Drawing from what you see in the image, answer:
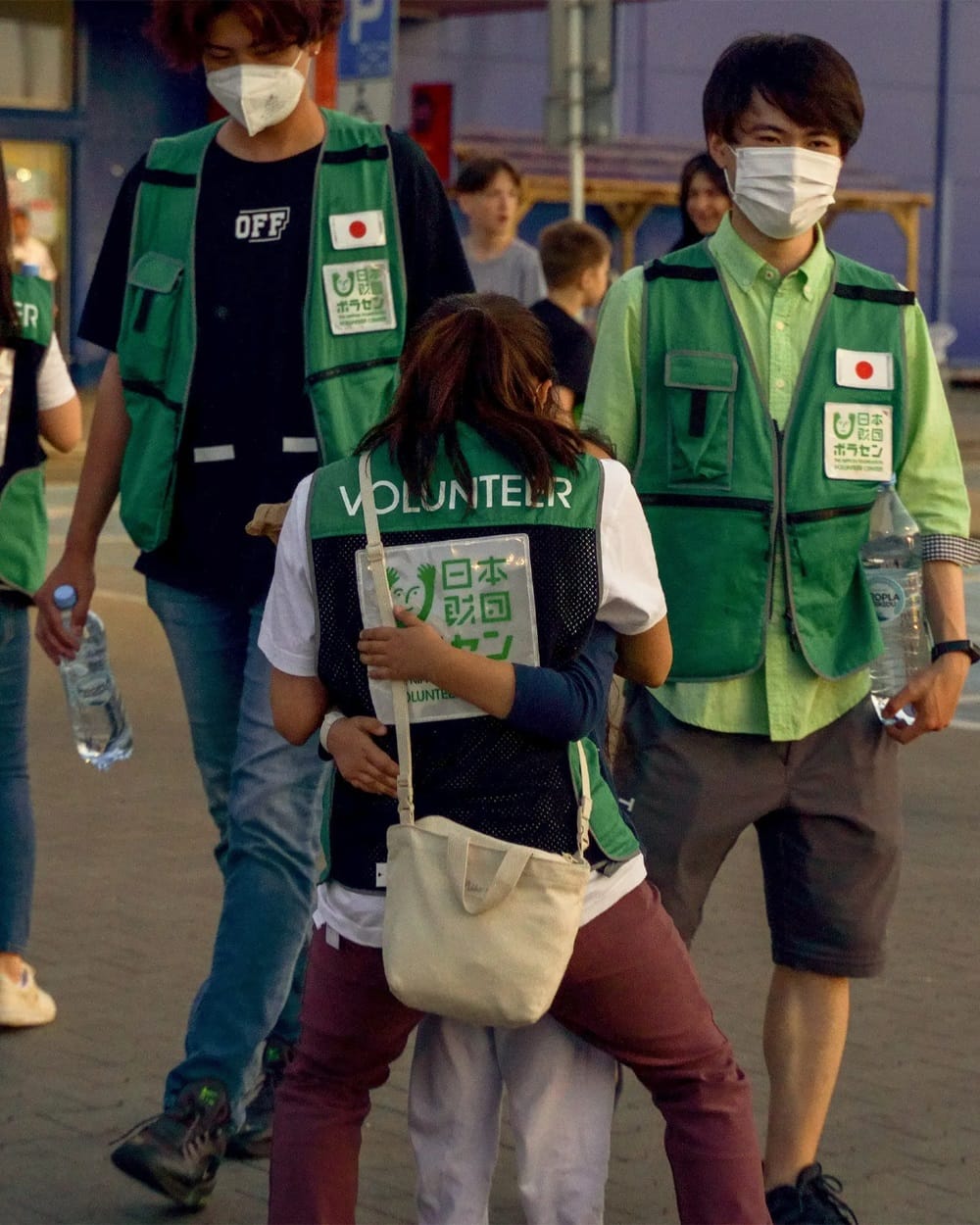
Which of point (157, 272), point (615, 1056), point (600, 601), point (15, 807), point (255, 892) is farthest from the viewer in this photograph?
point (15, 807)

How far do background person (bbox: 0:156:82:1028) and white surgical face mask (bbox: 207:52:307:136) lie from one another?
0.92 m

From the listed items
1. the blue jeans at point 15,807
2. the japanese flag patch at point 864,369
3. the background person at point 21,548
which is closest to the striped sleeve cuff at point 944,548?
the japanese flag patch at point 864,369

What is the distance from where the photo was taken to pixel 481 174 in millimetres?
10172

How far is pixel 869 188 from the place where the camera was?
115ft

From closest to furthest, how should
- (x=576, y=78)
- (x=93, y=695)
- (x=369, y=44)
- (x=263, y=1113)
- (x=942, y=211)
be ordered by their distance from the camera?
1. (x=263, y=1113)
2. (x=93, y=695)
3. (x=369, y=44)
4. (x=576, y=78)
5. (x=942, y=211)

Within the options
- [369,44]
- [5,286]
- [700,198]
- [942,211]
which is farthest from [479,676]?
[942,211]

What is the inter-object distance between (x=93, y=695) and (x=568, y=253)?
4327 millimetres

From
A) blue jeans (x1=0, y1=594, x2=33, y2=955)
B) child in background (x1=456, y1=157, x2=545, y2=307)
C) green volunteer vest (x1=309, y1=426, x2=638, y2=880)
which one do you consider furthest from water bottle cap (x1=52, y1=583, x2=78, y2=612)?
child in background (x1=456, y1=157, x2=545, y2=307)

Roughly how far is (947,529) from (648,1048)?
3.90ft

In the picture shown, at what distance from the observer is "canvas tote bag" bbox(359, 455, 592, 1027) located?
2910 millimetres

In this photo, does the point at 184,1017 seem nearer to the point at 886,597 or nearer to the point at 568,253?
the point at 886,597

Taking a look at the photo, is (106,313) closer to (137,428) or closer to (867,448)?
(137,428)

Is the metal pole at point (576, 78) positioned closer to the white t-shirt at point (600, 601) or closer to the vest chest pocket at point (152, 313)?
the vest chest pocket at point (152, 313)

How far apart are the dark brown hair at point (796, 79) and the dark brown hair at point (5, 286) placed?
5.49ft
